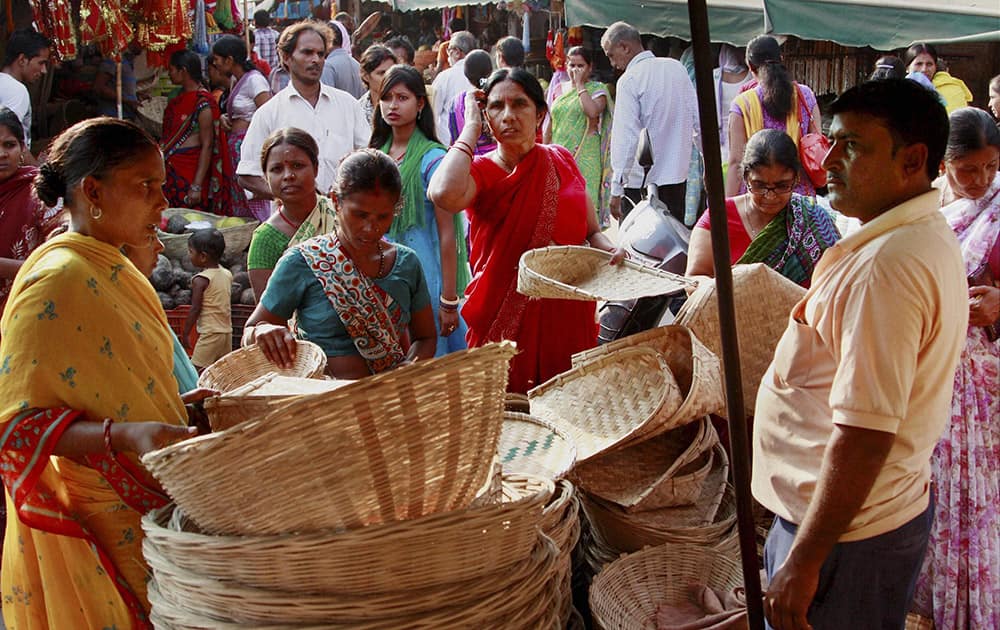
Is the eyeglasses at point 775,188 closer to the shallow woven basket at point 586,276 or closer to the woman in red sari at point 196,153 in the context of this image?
the shallow woven basket at point 586,276

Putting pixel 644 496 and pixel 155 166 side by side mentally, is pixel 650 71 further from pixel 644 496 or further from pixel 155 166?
pixel 155 166

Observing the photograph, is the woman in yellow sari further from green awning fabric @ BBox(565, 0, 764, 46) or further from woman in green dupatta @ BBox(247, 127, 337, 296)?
green awning fabric @ BBox(565, 0, 764, 46)

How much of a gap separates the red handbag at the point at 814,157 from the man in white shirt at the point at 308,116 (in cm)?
241

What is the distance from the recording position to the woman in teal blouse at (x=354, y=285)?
2.79m

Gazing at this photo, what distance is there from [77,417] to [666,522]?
162 cm

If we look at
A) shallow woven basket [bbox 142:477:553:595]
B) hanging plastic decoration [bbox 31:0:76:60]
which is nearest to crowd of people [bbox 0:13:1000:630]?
shallow woven basket [bbox 142:477:553:595]

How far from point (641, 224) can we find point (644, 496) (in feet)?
6.36

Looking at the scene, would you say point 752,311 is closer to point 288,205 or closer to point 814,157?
point 288,205

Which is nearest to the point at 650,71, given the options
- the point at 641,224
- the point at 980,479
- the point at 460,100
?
the point at 460,100

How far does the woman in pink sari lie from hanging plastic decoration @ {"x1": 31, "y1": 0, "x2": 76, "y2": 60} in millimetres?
5834

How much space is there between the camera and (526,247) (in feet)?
10.7

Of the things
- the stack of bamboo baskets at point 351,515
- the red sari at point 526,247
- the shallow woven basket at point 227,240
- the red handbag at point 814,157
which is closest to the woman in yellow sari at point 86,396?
the stack of bamboo baskets at point 351,515

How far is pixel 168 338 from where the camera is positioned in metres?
2.13

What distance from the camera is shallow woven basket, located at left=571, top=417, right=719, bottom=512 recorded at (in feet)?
8.84
